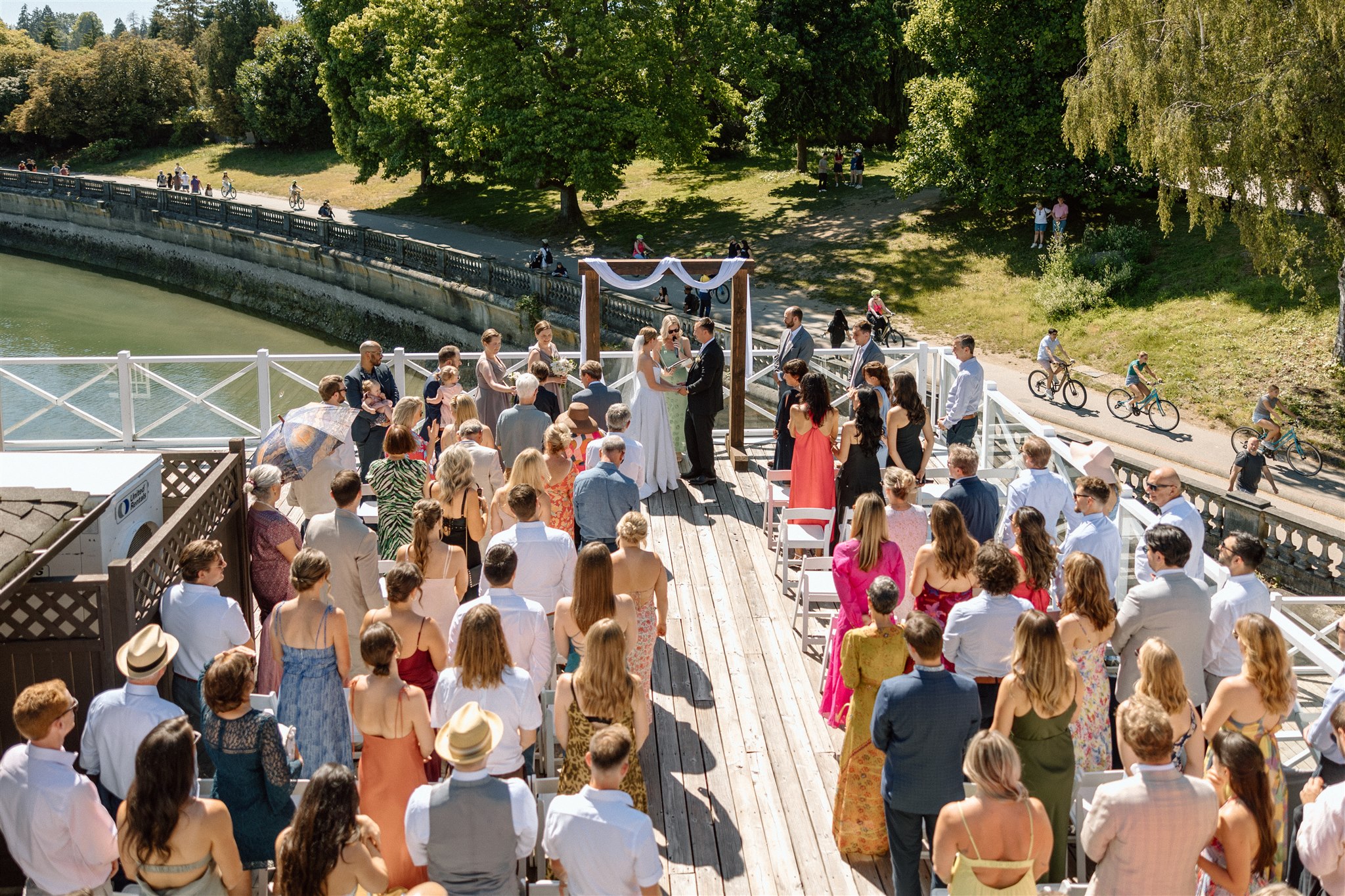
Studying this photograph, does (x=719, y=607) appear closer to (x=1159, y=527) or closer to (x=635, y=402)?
(x=635, y=402)

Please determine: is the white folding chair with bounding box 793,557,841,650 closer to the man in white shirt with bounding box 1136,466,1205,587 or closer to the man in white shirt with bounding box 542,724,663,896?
the man in white shirt with bounding box 1136,466,1205,587

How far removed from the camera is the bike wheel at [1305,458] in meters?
21.3

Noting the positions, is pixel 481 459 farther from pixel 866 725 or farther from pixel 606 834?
pixel 606 834

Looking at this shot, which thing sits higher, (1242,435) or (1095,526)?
(1095,526)

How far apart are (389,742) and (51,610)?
2.26m

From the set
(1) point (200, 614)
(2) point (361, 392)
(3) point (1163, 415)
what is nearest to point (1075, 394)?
(3) point (1163, 415)

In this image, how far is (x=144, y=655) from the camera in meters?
5.02

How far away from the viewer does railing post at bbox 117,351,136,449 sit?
39.5 ft

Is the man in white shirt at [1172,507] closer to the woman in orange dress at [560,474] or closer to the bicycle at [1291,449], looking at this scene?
the woman in orange dress at [560,474]

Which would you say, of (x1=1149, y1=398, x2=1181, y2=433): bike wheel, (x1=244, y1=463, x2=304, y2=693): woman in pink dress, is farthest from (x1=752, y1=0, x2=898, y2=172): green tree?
(x1=244, y1=463, x2=304, y2=693): woman in pink dress

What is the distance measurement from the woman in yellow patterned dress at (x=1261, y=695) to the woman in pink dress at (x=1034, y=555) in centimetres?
129

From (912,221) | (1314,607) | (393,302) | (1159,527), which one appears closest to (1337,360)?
(1314,607)

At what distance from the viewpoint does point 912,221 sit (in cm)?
3697

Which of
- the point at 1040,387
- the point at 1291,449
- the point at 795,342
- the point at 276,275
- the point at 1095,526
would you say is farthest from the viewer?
the point at 276,275
